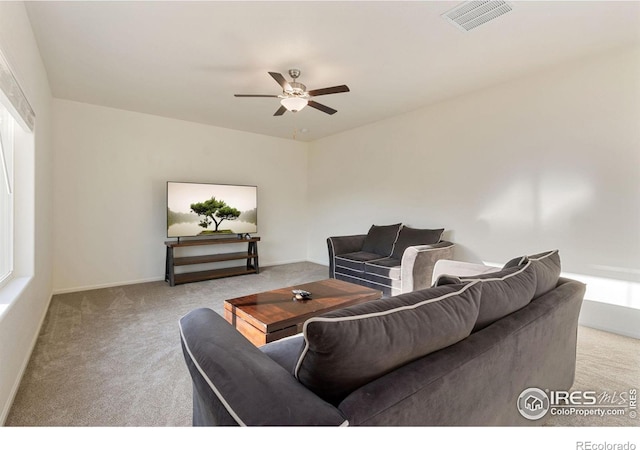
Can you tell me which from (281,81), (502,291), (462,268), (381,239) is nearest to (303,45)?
(281,81)

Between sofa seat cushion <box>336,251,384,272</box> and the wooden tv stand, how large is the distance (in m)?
1.61

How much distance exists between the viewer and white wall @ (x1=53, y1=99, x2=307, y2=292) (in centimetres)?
399

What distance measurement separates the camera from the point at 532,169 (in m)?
3.28

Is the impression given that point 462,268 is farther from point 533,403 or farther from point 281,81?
point 281,81

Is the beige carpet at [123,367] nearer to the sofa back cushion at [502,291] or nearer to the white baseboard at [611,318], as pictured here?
the white baseboard at [611,318]

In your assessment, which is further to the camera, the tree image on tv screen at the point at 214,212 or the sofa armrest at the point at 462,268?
the tree image on tv screen at the point at 214,212

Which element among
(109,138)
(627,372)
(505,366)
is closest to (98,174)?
(109,138)

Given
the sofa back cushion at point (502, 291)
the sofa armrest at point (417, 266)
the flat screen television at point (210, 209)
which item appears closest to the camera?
the sofa back cushion at point (502, 291)

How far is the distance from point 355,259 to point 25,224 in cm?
330

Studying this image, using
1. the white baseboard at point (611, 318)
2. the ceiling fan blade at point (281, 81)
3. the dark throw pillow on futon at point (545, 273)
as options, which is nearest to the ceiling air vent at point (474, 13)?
the ceiling fan blade at point (281, 81)

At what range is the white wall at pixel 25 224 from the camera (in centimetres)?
175

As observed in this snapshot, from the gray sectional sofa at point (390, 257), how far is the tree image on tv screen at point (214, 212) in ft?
6.06
